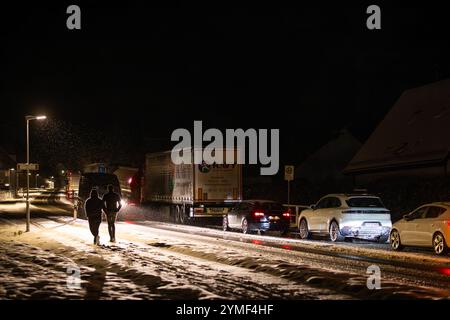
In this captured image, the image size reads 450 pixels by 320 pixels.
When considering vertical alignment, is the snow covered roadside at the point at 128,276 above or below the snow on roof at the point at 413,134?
below

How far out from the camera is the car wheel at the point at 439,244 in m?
19.2

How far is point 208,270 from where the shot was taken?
14.9m

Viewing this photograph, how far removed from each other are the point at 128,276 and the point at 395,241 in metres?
10.5

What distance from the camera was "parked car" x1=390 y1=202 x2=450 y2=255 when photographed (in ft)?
63.0

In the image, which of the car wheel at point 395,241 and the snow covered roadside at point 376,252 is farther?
the car wheel at point 395,241

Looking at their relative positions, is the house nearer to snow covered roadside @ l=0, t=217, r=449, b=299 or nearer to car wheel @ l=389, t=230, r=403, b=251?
car wheel @ l=389, t=230, r=403, b=251

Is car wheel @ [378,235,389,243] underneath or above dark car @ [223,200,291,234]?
underneath

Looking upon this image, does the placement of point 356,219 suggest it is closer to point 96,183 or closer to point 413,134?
point 96,183

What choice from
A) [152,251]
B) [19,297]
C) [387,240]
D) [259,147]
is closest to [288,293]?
[19,297]

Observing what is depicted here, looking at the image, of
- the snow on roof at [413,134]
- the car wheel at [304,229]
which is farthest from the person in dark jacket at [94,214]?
the snow on roof at [413,134]

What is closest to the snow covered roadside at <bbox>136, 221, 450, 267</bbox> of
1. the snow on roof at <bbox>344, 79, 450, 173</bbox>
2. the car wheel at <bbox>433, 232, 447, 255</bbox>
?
the car wheel at <bbox>433, 232, 447, 255</bbox>

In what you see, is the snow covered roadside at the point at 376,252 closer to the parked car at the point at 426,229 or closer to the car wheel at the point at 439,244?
the car wheel at the point at 439,244

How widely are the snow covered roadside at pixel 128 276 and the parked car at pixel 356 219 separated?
21.2 feet
